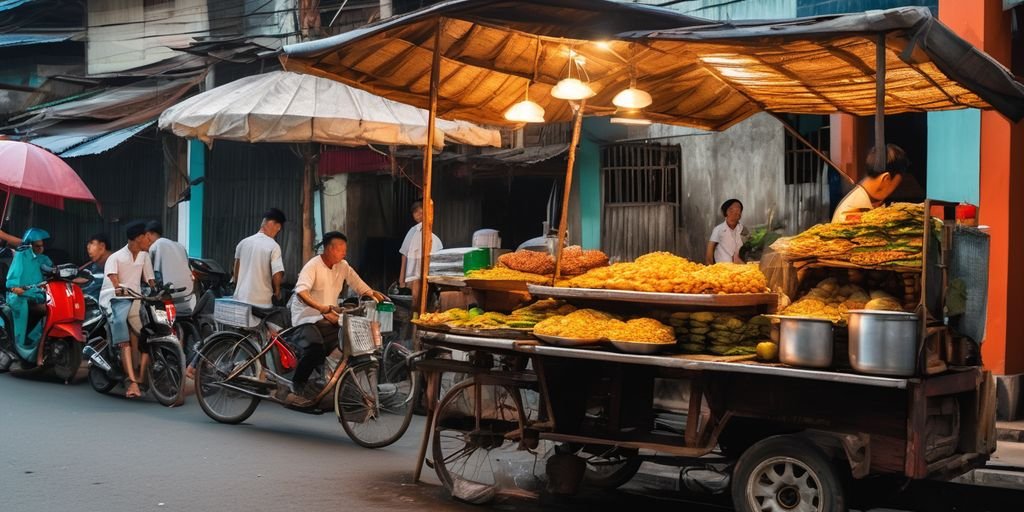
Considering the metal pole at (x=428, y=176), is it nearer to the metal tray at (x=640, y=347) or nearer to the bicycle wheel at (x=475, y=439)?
the bicycle wheel at (x=475, y=439)

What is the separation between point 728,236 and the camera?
12336 mm

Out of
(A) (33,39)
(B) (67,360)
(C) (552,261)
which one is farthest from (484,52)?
(A) (33,39)

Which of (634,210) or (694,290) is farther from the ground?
(634,210)

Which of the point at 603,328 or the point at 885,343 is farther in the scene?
the point at 603,328

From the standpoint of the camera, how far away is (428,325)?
7.65 m

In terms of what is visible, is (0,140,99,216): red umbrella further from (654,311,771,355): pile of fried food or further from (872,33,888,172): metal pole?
(872,33,888,172): metal pole

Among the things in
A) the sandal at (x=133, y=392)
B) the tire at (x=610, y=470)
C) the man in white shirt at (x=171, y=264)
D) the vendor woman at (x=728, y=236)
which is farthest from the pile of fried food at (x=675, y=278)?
the man in white shirt at (x=171, y=264)

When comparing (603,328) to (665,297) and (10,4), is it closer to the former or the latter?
(665,297)

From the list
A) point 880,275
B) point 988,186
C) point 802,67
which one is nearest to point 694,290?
point 880,275

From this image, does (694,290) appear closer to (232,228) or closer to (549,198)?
(549,198)

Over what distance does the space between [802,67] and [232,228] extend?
46.7 feet

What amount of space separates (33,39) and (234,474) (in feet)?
60.4

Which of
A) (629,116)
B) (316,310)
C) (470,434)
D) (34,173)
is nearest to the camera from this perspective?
(470,434)

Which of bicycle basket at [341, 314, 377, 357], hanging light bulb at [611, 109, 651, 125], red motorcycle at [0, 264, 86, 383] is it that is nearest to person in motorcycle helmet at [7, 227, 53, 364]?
red motorcycle at [0, 264, 86, 383]
